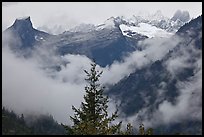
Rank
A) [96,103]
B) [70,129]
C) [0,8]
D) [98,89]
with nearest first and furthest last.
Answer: [0,8] < [70,129] < [96,103] < [98,89]

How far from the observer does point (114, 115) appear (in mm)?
35844

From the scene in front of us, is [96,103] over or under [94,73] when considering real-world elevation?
under

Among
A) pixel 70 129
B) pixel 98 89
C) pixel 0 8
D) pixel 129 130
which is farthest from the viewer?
pixel 98 89

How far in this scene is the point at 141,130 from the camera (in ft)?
86.1

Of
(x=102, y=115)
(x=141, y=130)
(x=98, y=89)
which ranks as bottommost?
(x=141, y=130)

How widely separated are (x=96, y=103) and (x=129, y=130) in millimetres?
10280

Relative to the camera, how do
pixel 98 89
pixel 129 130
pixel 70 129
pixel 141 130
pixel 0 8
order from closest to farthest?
pixel 0 8 < pixel 141 130 < pixel 129 130 < pixel 70 129 < pixel 98 89

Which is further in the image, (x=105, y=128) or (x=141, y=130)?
(x=105, y=128)

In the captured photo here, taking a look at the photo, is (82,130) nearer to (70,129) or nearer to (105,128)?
(105,128)

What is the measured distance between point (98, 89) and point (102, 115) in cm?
613

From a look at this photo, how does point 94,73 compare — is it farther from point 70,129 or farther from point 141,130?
point 141,130

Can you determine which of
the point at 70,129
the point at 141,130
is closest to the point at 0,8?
the point at 141,130

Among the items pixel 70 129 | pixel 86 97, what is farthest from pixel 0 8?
pixel 86 97

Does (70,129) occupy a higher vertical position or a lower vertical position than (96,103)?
lower
